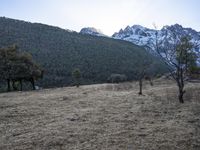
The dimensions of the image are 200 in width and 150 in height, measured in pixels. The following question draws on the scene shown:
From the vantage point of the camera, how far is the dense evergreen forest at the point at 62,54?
494 feet

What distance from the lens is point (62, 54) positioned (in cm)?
17088

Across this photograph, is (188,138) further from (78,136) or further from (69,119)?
(69,119)

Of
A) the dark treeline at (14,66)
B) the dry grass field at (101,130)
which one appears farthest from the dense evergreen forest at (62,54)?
the dry grass field at (101,130)

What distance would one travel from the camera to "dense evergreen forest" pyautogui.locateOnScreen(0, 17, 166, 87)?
151 m

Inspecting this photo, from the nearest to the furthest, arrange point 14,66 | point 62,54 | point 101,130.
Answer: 1. point 101,130
2. point 14,66
3. point 62,54

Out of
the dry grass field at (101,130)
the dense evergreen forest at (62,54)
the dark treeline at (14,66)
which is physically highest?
the dense evergreen forest at (62,54)

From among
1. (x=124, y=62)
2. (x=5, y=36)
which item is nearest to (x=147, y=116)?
(x=5, y=36)

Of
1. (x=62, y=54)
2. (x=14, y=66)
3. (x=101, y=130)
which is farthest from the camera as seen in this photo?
(x=62, y=54)

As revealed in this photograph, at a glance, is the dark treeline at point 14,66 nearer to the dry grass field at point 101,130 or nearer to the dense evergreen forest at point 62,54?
the dry grass field at point 101,130

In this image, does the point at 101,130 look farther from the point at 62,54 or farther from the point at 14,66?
the point at 62,54

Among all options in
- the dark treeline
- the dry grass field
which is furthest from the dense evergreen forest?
the dry grass field

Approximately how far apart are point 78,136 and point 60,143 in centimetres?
151

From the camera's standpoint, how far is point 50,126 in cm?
1842

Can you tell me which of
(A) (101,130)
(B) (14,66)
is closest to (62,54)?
(B) (14,66)
